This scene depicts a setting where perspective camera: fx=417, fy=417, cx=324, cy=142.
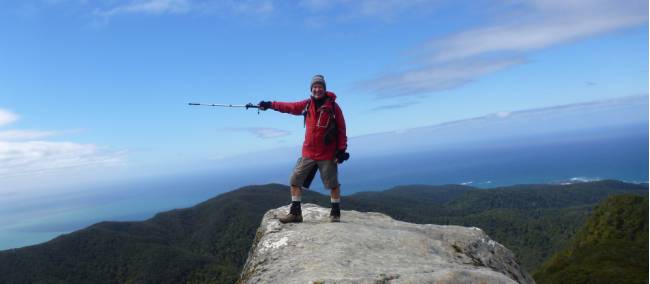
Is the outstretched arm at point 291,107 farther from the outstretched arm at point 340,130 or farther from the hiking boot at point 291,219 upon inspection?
the hiking boot at point 291,219

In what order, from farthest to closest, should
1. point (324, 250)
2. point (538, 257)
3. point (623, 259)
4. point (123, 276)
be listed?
point (538, 257), point (123, 276), point (623, 259), point (324, 250)

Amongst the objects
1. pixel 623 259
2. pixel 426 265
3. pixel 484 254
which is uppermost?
pixel 426 265

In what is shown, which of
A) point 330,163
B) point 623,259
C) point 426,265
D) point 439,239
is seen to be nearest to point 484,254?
point 439,239

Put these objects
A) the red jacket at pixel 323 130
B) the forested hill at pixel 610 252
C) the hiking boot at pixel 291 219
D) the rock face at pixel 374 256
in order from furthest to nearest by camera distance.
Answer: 1. the forested hill at pixel 610 252
2. the hiking boot at pixel 291 219
3. the red jacket at pixel 323 130
4. the rock face at pixel 374 256

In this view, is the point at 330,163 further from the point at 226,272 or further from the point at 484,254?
the point at 226,272

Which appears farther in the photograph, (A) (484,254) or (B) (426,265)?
(A) (484,254)

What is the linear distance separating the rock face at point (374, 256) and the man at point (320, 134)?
1246mm

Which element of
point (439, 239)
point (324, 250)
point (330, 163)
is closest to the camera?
point (324, 250)

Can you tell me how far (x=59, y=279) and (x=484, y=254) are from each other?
176 meters

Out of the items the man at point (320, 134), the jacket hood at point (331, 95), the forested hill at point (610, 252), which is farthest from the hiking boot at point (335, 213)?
the forested hill at point (610, 252)

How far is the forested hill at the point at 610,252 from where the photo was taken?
68.4 meters

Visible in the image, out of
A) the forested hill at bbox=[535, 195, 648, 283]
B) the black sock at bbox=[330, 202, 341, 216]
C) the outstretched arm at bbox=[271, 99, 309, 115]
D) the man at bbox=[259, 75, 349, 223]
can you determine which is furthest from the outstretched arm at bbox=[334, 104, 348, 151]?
the forested hill at bbox=[535, 195, 648, 283]

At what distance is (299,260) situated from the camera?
6879 mm

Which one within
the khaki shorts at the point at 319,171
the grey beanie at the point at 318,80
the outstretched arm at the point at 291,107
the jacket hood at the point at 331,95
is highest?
the grey beanie at the point at 318,80
